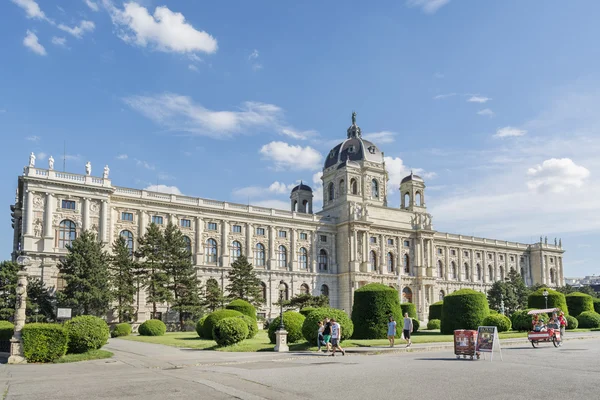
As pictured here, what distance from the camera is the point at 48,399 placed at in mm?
14594

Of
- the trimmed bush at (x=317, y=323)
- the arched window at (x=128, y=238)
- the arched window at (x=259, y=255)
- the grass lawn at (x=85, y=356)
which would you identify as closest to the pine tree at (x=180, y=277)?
the arched window at (x=128, y=238)

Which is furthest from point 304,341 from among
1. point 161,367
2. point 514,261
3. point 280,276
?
point 514,261

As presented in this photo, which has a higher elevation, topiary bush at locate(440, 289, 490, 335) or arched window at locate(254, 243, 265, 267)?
arched window at locate(254, 243, 265, 267)

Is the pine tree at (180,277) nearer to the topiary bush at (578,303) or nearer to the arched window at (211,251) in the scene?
the arched window at (211,251)

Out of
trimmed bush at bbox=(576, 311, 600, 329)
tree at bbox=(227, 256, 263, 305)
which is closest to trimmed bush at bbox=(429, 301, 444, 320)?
trimmed bush at bbox=(576, 311, 600, 329)

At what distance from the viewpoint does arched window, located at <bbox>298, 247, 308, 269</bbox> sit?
79000mm

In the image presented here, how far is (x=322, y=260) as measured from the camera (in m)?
81.9

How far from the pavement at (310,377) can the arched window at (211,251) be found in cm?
4253

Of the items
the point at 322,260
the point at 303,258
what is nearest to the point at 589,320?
the point at 322,260

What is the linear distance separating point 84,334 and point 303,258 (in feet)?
175

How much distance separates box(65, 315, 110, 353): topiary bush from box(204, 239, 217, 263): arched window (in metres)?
40.6

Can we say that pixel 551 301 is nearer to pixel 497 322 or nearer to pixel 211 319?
pixel 497 322

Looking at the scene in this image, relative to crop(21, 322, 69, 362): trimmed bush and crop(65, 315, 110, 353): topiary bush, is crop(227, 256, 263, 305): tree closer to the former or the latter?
crop(65, 315, 110, 353): topiary bush

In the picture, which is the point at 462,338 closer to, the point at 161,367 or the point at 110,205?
the point at 161,367
